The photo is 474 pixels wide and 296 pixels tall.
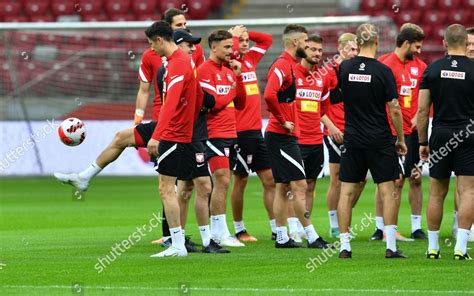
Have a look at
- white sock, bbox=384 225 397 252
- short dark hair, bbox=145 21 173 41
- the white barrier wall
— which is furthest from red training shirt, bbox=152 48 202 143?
the white barrier wall

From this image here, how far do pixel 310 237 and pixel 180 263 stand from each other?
7.63 feet

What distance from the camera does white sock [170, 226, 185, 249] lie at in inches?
477

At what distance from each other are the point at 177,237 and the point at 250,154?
118 inches

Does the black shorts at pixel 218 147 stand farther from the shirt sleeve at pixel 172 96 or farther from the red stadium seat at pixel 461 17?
the red stadium seat at pixel 461 17

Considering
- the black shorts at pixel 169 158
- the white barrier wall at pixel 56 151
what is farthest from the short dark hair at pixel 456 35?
the white barrier wall at pixel 56 151

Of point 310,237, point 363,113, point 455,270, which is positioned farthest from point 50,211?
point 455,270

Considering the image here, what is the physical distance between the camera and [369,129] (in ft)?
39.7

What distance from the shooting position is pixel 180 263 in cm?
1173

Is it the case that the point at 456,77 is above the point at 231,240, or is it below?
above

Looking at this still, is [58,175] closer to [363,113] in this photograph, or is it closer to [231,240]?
[231,240]

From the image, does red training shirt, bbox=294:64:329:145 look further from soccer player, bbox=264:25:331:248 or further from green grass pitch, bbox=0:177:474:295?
green grass pitch, bbox=0:177:474:295

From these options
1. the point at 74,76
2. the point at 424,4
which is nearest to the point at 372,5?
the point at 424,4

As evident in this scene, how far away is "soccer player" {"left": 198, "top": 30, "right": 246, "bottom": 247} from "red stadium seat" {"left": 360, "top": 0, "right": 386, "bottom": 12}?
20544 millimetres

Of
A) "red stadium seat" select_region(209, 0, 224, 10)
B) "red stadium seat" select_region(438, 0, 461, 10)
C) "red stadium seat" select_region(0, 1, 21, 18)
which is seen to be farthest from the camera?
"red stadium seat" select_region(209, 0, 224, 10)
